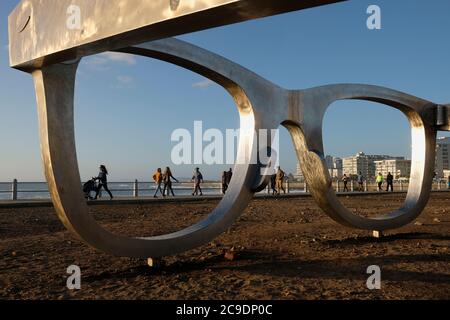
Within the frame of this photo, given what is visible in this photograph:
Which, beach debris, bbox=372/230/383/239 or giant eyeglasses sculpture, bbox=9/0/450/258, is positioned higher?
giant eyeglasses sculpture, bbox=9/0/450/258

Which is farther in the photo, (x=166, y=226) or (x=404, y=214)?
A: (x=166, y=226)

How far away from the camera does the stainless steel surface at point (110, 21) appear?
5.47 ft

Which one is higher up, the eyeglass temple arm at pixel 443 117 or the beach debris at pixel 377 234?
the eyeglass temple arm at pixel 443 117

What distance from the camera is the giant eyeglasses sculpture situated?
1.79m

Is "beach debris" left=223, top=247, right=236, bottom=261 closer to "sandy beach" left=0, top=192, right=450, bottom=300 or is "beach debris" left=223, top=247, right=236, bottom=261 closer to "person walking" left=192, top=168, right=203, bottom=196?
"sandy beach" left=0, top=192, right=450, bottom=300

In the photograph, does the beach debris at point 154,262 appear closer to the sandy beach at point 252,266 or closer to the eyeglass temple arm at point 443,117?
the sandy beach at point 252,266

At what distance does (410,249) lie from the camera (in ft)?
18.2

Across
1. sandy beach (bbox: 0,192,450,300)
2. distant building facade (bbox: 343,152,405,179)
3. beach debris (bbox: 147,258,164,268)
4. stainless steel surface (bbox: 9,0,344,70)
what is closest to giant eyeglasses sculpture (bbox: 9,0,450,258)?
stainless steel surface (bbox: 9,0,344,70)

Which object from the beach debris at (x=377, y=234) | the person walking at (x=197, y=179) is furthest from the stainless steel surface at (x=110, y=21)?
the person walking at (x=197, y=179)

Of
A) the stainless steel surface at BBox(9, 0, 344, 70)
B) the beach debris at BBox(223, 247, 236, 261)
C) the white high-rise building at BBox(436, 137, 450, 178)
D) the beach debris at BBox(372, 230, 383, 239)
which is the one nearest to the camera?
the stainless steel surface at BBox(9, 0, 344, 70)
